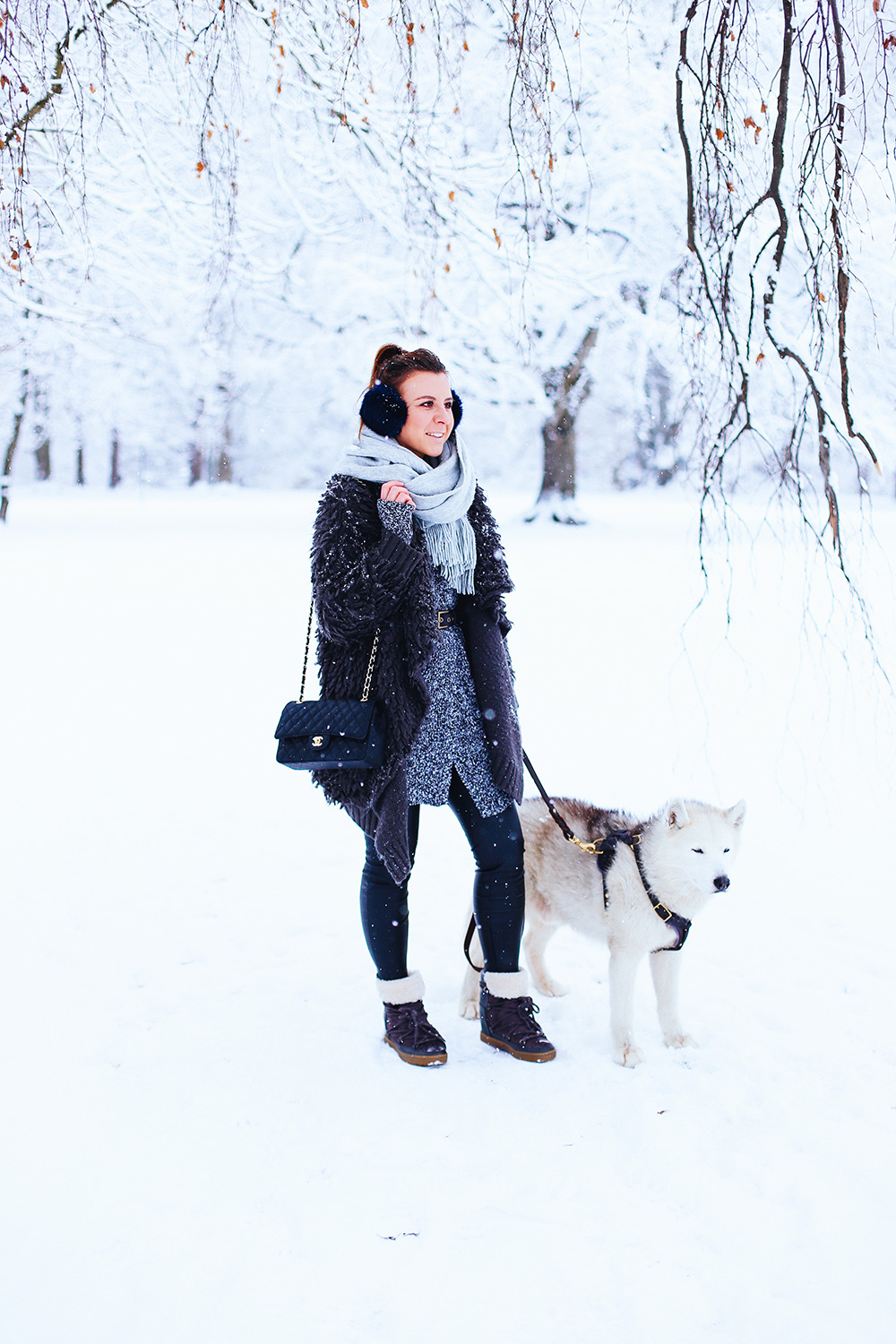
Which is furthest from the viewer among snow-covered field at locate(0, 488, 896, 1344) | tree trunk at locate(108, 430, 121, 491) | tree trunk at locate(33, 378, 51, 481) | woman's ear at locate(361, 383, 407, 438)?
tree trunk at locate(108, 430, 121, 491)

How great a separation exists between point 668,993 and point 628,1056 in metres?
0.26

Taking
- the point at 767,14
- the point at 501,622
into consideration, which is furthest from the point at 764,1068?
the point at 767,14

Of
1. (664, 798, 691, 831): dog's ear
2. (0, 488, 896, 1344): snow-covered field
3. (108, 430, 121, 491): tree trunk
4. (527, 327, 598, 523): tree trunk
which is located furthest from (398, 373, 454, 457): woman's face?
(108, 430, 121, 491): tree trunk

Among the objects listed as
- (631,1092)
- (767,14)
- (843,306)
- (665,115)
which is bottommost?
(631,1092)

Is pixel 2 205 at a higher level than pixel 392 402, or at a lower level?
higher

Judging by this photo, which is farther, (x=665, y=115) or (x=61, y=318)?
(x=665, y=115)

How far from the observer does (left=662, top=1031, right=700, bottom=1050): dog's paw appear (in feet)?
10.1

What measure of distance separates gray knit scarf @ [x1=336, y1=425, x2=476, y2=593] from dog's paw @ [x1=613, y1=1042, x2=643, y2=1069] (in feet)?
5.10

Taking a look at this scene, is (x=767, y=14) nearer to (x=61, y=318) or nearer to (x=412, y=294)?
(x=61, y=318)

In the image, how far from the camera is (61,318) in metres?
9.73

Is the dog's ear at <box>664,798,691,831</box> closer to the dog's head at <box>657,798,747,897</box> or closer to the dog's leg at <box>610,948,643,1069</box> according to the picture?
the dog's head at <box>657,798,747,897</box>

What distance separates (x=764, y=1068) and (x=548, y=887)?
34.8 inches

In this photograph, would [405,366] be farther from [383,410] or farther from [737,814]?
[737,814]

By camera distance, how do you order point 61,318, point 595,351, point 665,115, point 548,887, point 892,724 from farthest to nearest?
point 595,351
point 665,115
point 61,318
point 892,724
point 548,887
